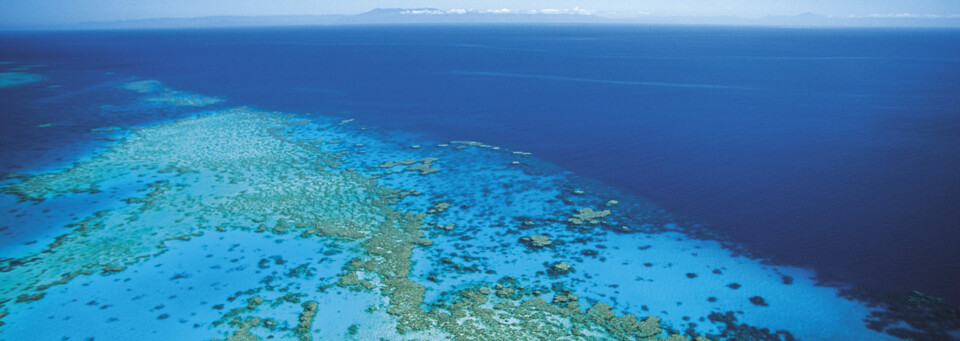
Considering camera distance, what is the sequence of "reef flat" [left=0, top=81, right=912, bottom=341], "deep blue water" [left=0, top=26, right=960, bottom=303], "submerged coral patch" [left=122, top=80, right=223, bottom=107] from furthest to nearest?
"submerged coral patch" [left=122, top=80, right=223, bottom=107]
"deep blue water" [left=0, top=26, right=960, bottom=303]
"reef flat" [left=0, top=81, right=912, bottom=341]

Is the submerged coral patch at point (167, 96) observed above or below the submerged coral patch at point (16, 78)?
below

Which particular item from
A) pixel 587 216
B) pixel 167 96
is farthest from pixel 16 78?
pixel 587 216

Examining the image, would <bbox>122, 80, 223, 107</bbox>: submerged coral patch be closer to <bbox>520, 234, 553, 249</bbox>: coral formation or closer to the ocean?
the ocean

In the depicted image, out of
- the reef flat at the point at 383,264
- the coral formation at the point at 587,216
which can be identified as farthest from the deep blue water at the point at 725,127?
the reef flat at the point at 383,264

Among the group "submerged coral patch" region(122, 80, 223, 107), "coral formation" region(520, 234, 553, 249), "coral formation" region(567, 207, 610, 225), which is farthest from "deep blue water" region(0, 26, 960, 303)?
"coral formation" region(520, 234, 553, 249)

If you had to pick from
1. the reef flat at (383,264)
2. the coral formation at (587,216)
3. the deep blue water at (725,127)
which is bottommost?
the reef flat at (383,264)

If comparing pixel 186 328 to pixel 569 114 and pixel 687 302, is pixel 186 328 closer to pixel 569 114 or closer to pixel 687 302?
pixel 687 302

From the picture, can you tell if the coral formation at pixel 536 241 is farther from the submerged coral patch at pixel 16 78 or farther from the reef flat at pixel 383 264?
the submerged coral patch at pixel 16 78
